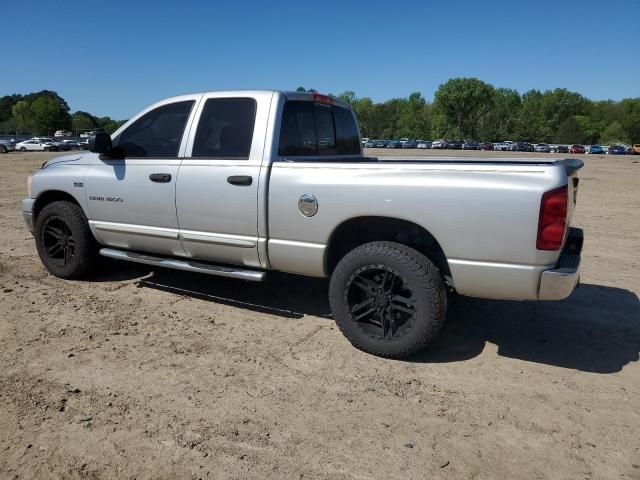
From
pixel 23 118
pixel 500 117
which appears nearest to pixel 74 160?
pixel 500 117

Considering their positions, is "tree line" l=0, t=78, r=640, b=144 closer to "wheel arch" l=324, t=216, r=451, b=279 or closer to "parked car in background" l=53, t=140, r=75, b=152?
"parked car in background" l=53, t=140, r=75, b=152

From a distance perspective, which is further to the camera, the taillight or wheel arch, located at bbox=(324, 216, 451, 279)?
wheel arch, located at bbox=(324, 216, 451, 279)

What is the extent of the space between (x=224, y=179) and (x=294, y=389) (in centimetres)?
188

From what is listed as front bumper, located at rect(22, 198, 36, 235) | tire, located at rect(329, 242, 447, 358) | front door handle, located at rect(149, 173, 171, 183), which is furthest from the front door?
tire, located at rect(329, 242, 447, 358)

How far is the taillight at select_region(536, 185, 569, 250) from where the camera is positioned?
3.16 m

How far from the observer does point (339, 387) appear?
342 cm

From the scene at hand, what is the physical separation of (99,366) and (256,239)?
59.7 inches

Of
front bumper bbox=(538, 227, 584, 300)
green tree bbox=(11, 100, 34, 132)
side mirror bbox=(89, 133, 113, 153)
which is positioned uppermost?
green tree bbox=(11, 100, 34, 132)

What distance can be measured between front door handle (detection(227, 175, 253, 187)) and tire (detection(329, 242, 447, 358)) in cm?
104

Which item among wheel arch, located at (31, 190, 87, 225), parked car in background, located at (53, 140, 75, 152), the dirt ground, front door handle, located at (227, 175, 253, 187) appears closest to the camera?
the dirt ground

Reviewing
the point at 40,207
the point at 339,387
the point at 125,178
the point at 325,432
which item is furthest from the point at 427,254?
the point at 40,207

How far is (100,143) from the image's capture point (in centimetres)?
491

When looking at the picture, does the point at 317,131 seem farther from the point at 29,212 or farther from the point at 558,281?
the point at 29,212

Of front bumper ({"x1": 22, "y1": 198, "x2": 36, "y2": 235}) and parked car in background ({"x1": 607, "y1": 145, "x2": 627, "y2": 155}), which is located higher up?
front bumper ({"x1": 22, "y1": 198, "x2": 36, "y2": 235})
